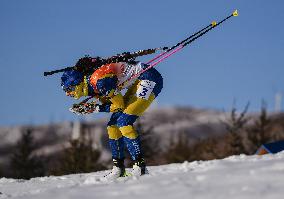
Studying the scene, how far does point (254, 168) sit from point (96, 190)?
64.3 inches

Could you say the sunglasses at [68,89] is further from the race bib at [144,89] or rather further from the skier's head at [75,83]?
the race bib at [144,89]

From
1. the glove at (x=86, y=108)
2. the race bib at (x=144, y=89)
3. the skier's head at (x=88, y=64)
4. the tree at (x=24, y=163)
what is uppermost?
the skier's head at (x=88, y=64)

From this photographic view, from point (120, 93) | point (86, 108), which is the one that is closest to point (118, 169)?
point (86, 108)

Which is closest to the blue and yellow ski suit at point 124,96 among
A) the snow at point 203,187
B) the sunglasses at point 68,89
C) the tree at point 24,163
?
the sunglasses at point 68,89

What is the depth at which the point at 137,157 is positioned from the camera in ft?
24.3

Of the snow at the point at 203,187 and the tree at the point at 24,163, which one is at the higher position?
the snow at the point at 203,187

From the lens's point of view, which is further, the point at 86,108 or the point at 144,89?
the point at 86,108

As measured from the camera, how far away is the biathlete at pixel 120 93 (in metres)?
7.25

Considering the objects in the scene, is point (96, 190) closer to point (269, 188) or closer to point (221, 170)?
point (221, 170)

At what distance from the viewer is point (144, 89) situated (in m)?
7.46

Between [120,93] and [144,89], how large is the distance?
344 millimetres

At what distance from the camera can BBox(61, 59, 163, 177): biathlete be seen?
725 centimetres

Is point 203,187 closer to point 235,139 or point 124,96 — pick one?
point 124,96

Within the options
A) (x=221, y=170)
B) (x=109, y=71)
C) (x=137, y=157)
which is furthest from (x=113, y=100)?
(x=221, y=170)
